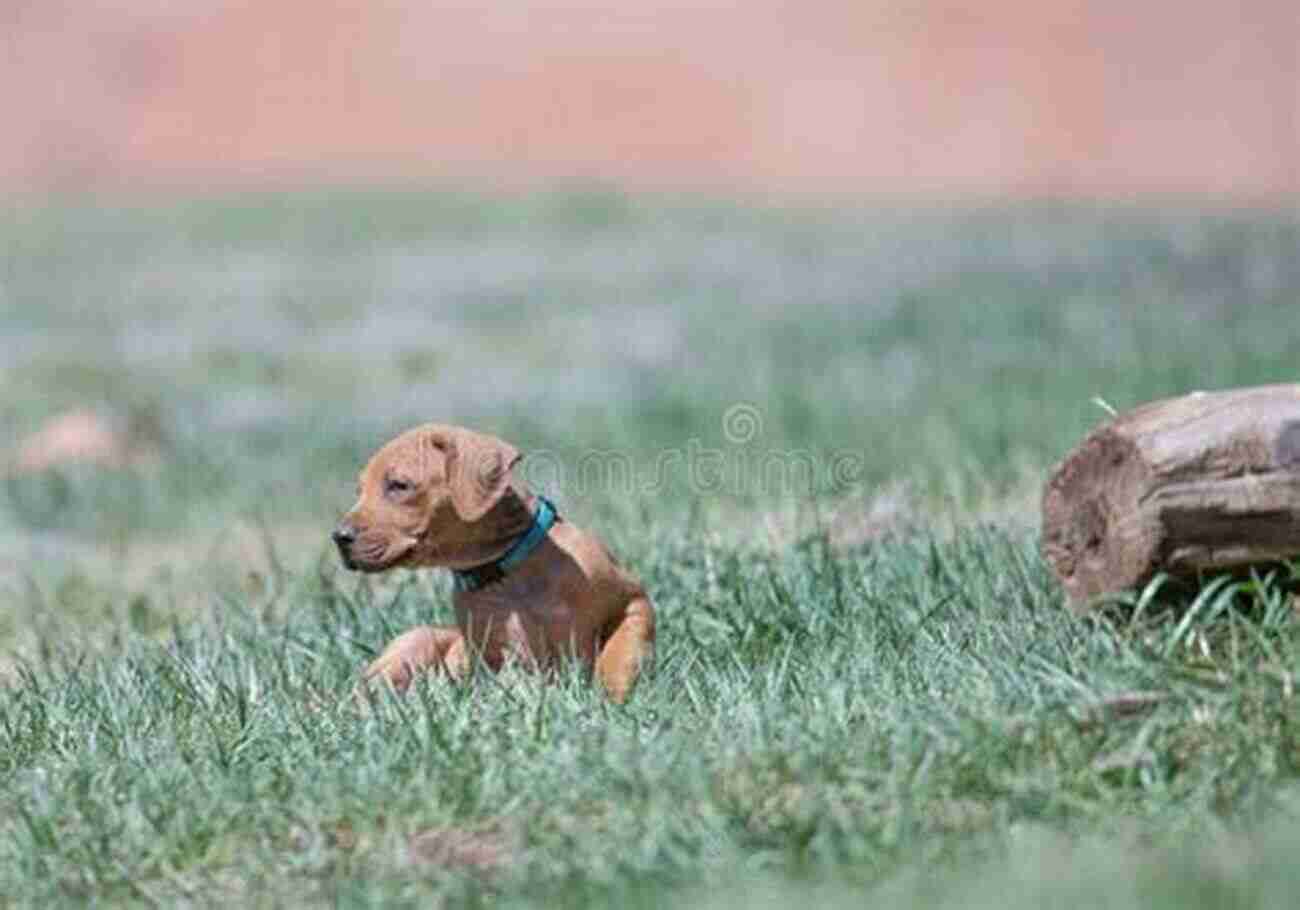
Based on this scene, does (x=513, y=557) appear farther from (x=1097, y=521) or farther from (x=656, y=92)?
(x=656, y=92)

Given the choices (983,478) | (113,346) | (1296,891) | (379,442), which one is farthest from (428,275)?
(1296,891)

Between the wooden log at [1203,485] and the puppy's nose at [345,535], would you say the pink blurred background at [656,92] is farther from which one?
the puppy's nose at [345,535]

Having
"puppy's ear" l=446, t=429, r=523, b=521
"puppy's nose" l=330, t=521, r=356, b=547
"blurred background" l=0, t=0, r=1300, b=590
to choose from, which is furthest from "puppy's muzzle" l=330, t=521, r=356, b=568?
"blurred background" l=0, t=0, r=1300, b=590

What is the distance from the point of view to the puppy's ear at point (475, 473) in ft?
23.3

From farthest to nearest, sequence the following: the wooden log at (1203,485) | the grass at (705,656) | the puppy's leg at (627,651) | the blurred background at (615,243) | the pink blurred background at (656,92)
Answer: the pink blurred background at (656,92) < the blurred background at (615,243) < the puppy's leg at (627,651) < the wooden log at (1203,485) < the grass at (705,656)

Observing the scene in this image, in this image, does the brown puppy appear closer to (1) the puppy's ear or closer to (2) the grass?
(1) the puppy's ear

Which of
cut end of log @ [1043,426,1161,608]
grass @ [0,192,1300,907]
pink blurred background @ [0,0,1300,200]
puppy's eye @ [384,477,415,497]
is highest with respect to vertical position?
pink blurred background @ [0,0,1300,200]

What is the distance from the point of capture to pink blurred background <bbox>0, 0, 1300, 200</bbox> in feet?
124

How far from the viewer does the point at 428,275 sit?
2278 cm

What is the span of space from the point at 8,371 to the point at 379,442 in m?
4.44

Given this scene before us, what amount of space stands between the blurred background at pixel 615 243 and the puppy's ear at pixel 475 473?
7.34 ft

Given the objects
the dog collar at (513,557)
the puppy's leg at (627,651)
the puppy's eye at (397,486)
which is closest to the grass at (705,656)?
the puppy's leg at (627,651)

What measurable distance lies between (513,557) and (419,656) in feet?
1.13

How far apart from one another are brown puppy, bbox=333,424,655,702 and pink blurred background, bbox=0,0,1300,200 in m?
27.9
